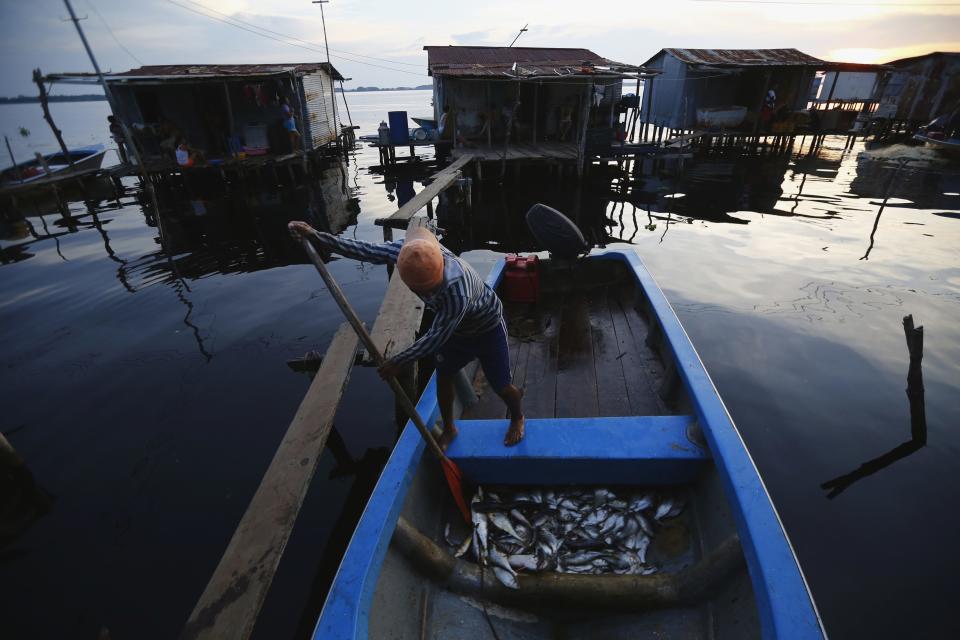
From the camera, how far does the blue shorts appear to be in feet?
11.0

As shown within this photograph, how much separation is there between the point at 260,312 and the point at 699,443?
28.7ft

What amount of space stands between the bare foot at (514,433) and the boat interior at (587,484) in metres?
0.06

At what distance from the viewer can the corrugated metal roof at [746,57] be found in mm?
22047

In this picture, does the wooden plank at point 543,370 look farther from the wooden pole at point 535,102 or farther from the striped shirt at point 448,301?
the wooden pole at point 535,102

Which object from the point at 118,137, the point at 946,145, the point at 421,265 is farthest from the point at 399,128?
the point at 946,145

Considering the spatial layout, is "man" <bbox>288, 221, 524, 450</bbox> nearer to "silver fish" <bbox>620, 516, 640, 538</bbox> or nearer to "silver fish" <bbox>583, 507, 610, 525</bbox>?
"silver fish" <bbox>583, 507, 610, 525</bbox>

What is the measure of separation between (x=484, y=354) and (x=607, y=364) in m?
2.24

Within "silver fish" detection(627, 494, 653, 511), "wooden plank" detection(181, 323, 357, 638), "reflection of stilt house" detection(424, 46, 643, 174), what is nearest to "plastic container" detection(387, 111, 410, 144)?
"reflection of stilt house" detection(424, 46, 643, 174)

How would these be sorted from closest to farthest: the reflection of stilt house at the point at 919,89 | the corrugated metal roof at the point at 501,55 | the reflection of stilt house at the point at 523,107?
the reflection of stilt house at the point at 523,107 → the corrugated metal roof at the point at 501,55 → the reflection of stilt house at the point at 919,89

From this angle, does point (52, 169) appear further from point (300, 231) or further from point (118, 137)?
point (300, 231)

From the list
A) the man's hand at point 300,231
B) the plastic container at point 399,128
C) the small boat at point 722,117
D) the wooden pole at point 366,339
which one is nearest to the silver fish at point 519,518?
the wooden pole at point 366,339

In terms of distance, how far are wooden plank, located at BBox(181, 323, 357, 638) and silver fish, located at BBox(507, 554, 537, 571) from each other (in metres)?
1.62

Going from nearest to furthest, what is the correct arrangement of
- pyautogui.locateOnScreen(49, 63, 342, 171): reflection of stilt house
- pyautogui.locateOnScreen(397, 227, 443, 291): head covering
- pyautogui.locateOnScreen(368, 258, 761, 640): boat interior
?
1. pyautogui.locateOnScreen(397, 227, 443, 291): head covering
2. pyautogui.locateOnScreen(368, 258, 761, 640): boat interior
3. pyautogui.locateOnScreen(49, 63, 342, 171): reflection of stilt house

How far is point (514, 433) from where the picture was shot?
3400 mm
